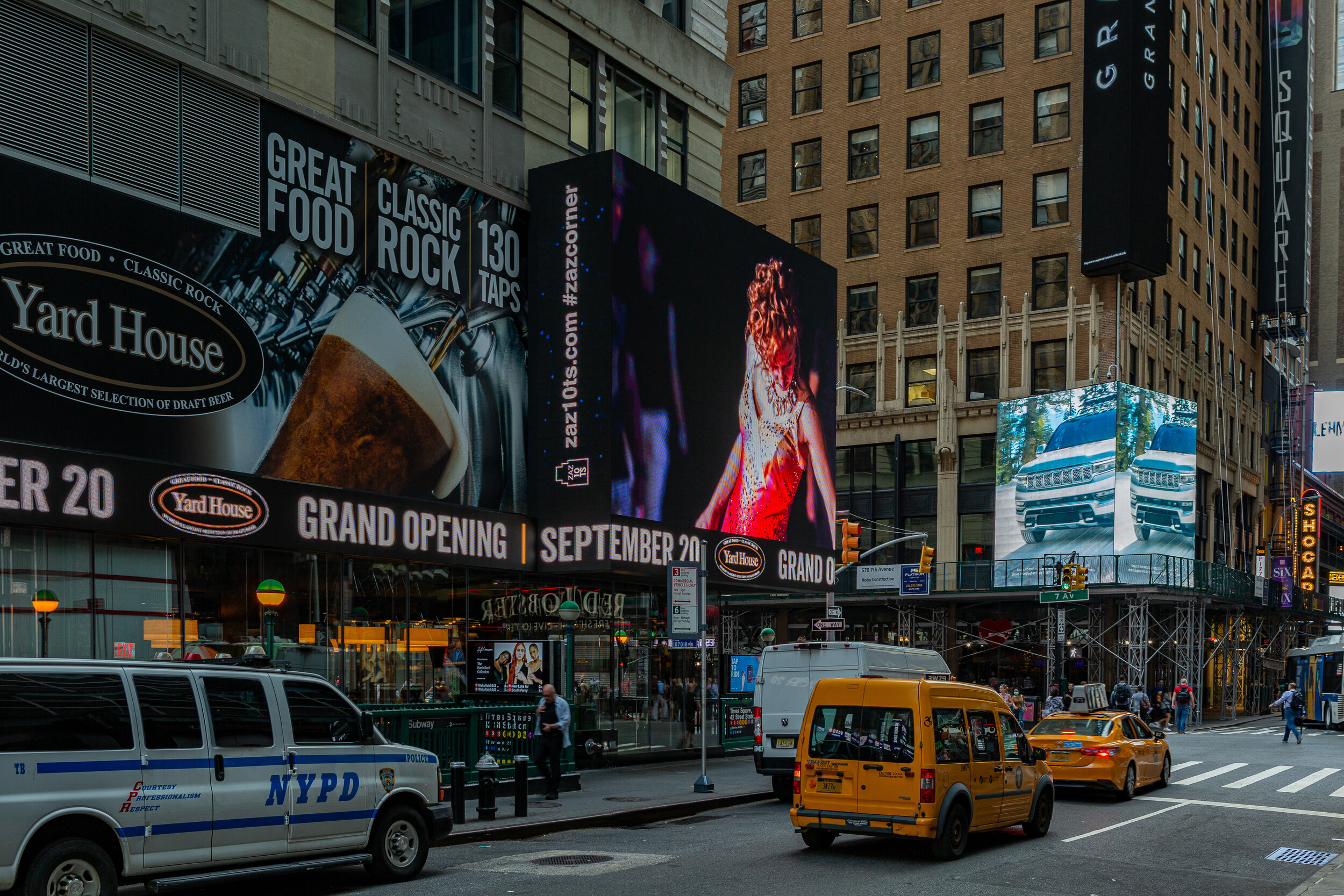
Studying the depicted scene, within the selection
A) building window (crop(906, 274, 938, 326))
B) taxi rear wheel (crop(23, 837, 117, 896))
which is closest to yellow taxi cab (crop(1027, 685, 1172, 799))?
taxi rear wheel (crop(23, 837, 117, 896))

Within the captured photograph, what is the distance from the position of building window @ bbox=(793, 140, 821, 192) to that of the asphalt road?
43.2 metres

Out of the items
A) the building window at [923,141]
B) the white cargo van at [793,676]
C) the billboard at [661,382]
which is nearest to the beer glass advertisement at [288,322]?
the billboard at [661,382]

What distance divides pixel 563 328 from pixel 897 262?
115 feet

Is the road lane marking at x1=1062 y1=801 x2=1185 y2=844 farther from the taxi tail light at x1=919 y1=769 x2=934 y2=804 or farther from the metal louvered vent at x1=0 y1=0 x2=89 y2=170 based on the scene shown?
the metal louvered vent at x1=0 y1=0 x2=89 y2=170

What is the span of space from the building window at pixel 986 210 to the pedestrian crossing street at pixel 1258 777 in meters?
30.6

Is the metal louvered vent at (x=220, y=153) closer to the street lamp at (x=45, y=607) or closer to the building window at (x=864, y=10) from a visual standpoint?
the street lamp at (x=45, y=607)

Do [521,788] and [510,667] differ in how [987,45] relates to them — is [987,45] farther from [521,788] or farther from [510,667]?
[521,788]

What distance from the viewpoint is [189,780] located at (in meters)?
10.6

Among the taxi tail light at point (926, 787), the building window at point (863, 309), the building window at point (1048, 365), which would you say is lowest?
the taxi tail light at point (926, 787)

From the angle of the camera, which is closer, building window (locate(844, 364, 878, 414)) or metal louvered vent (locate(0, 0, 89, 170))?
metal louvered vent (locate(0, 0, 89, 170))

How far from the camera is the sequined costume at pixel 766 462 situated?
96.1 feet

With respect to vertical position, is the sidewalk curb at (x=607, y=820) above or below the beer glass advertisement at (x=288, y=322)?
below

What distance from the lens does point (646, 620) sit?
1097 inches

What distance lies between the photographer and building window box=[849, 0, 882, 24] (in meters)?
59.0
